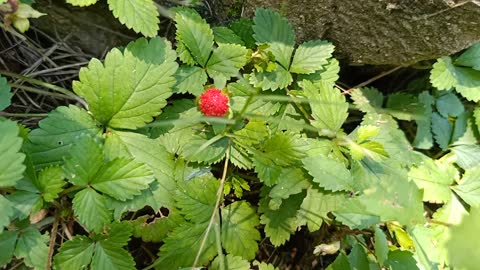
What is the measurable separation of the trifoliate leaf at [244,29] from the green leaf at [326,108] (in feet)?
0.81

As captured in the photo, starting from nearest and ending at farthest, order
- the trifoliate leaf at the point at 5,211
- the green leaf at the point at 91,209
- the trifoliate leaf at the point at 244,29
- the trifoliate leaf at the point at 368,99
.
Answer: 1. the trifoliate leaf at the point at 5,211
2. the green leaf at the point at 91,209
3. the trifoliate leaf at the point at 244,29
4. the trifoliate leaf at the point at 368,99

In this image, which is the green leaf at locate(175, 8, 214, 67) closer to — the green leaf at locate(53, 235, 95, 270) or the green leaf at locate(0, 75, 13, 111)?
the green leaf at locate(0, 75, 13, 111)

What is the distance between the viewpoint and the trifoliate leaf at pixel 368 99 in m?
1.82

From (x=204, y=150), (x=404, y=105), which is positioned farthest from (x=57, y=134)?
(x=404, y=105)

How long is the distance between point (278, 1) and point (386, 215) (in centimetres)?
80

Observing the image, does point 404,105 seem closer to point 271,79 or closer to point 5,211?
point 271,79

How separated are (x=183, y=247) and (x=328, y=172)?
1.66ft

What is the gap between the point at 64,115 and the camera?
140cm

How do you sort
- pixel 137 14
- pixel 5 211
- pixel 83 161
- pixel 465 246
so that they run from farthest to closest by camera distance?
1. pixel 137 14
2. pixel 83 161
3. pixel 5 211
4. pixel 465 246

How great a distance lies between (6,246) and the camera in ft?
4.25

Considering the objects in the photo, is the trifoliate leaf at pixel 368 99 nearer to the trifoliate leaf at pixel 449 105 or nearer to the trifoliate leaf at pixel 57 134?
the trifoliate leaf at pixel 449 105

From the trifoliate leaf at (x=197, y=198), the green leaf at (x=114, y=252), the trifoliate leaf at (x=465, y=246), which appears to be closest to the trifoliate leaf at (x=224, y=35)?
the trifoliate leaf at (x=197, y=198)

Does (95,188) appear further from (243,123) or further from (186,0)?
(186,0)

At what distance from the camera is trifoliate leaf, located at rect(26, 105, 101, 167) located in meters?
1.35
